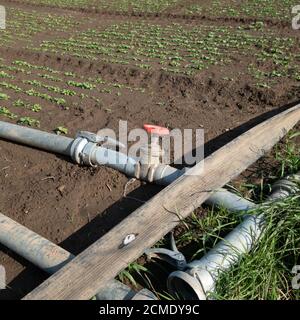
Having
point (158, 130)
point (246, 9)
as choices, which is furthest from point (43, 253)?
point (246, 9)

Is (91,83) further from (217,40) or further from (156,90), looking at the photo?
(217,40)

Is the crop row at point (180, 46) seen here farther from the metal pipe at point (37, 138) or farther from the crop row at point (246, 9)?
the metal pipe at point (37, 138)

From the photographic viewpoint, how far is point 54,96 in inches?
227

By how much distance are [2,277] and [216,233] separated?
162 cm

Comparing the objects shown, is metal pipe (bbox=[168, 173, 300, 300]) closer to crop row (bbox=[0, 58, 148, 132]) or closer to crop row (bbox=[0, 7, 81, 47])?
crop row (bbox=[0, 58, 148, 132])

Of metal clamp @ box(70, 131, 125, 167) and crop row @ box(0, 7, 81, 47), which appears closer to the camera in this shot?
metal clamp @ box(70, 131, 125, 167)

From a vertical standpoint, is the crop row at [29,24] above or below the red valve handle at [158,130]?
above

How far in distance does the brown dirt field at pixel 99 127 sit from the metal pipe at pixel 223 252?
2.90ft

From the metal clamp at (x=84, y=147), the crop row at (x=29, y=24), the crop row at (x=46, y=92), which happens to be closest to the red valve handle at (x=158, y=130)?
the metal clamp at (x=84, y=147)

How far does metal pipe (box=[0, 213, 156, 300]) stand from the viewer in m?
2.38

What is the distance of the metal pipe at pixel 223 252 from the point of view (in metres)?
2.33

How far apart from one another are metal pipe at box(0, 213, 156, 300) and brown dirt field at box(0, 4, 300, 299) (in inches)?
10.7

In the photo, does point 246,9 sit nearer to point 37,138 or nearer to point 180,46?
point 180,46

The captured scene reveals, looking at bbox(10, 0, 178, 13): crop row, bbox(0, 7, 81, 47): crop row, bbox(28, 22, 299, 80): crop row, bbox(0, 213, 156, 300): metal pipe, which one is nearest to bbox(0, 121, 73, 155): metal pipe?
bbox(0, 213, 156, 300): metal pipe
